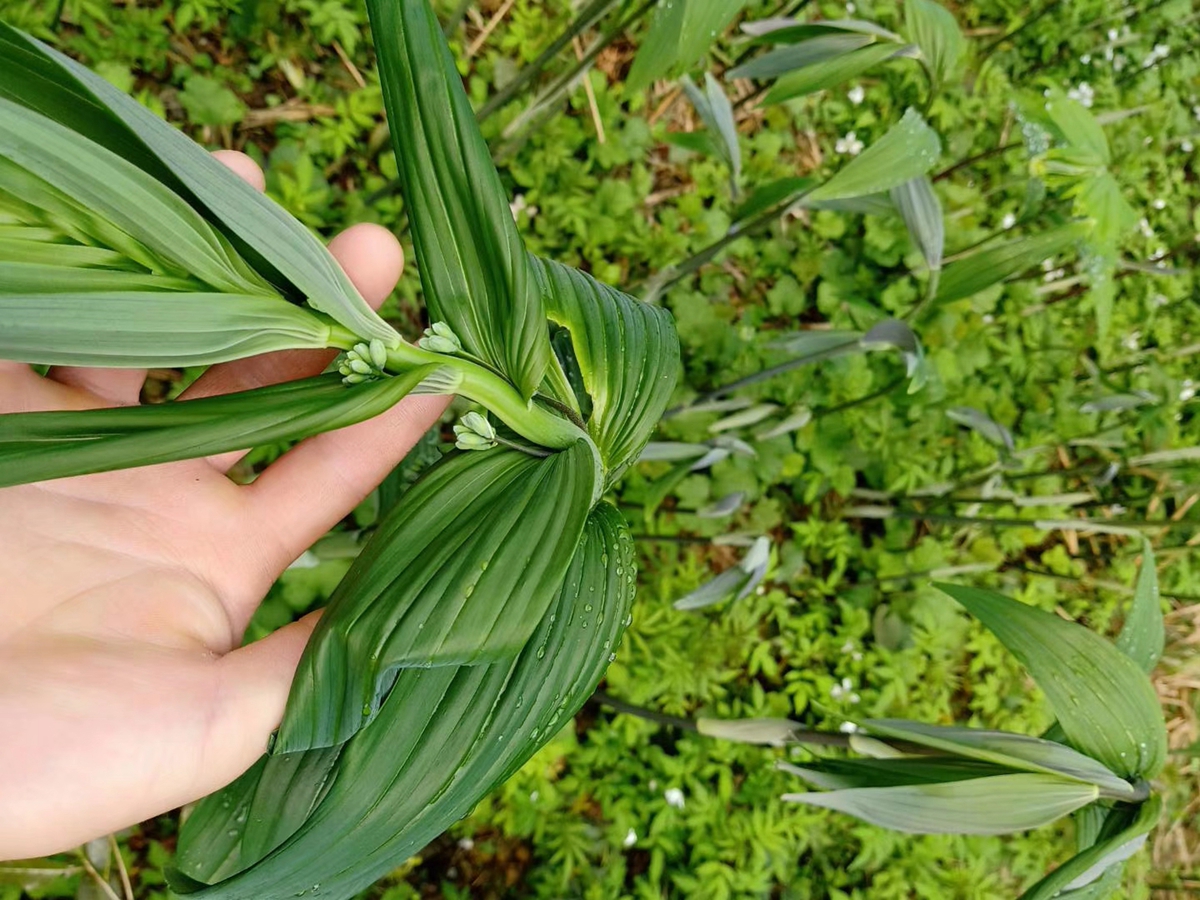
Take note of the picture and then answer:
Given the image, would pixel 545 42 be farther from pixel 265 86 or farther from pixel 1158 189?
pixel 1158 189

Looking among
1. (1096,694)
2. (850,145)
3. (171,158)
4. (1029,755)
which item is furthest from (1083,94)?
(171,158)

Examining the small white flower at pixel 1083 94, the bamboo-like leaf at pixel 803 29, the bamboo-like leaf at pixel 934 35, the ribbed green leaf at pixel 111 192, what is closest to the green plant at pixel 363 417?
the ribbed green leaf at pixel 111 192

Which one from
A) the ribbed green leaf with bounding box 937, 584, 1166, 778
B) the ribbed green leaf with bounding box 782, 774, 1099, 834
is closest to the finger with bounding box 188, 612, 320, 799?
the ribbed green leaf with bounding box 782, 774, 1099, 834

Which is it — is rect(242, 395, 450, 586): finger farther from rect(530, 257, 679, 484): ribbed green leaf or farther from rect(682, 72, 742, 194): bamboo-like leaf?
rect(682, 72, 742, 194): bamboo-like leaf

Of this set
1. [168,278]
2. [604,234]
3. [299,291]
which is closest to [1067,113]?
[604,234]

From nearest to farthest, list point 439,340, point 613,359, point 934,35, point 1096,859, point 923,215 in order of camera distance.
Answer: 1. point 439,340
2. point 1096,859
3. point 613,359
4. point 934,35
5. point 923,215

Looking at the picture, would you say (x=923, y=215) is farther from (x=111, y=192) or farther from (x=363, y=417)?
(x=111, y=192)
